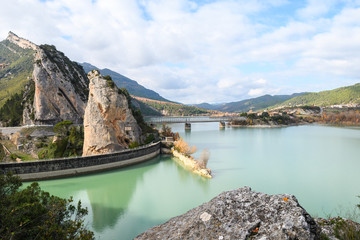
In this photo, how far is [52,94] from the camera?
4762 centimetres

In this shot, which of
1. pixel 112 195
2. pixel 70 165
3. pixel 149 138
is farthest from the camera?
pixel 149 138

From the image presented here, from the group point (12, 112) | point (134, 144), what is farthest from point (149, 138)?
point (12, 112)

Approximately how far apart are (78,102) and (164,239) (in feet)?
177

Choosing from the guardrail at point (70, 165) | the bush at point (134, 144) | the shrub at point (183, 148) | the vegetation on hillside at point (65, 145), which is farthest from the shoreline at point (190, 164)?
the vegetation on hillside at point (65, 145)

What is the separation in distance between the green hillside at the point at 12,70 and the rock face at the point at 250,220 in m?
70.1

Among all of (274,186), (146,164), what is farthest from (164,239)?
(146,164)

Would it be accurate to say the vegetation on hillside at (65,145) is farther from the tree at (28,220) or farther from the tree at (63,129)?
the tree at (28,220)

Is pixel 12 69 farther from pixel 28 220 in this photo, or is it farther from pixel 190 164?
pixel 28 220

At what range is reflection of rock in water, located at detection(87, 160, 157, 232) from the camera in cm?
1414

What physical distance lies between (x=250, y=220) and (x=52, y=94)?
5360 cm

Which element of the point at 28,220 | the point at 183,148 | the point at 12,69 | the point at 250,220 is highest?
the point at 12,69

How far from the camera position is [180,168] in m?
28.1

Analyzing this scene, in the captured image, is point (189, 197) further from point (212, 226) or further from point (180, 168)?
point (212, 226)

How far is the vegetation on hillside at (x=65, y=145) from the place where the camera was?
3053 cm
